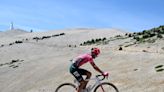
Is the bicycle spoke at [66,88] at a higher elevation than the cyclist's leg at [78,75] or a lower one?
lower

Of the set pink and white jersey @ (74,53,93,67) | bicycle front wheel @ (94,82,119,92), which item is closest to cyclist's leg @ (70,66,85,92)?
pink and white jersey @ (74,53,93,67)

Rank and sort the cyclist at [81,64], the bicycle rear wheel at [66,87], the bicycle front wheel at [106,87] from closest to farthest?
the cyclist at [81,64] → the bicycle front wheel at [106,87] → the bicycle rear wheel at [66,87]

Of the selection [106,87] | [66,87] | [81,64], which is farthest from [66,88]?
[106,87]

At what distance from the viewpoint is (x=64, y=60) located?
55938 mm

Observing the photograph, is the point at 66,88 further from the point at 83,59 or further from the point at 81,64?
the point at 83,59

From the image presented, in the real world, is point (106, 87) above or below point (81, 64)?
below

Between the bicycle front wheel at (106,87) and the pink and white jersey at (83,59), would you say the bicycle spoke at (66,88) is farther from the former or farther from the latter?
the pink and white jersey at (83,59)

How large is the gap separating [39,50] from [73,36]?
2477 cm

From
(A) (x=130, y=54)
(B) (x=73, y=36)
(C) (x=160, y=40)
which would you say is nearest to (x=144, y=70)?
(A) (x=130, y=54)

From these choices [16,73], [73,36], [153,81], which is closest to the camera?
[153,81]

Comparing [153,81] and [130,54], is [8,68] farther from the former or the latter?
[153,81]

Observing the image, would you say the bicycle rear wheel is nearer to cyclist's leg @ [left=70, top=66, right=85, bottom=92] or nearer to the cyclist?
cyclist's leg @ [left=70, top=66, right=85, bottom=92]

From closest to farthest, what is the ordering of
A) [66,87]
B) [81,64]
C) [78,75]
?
A: 1. [81,64]
2. [78,75]
3. [66,87]

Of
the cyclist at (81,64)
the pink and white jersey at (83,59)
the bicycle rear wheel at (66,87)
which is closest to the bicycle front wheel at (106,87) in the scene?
the cyclist at (81,64)
